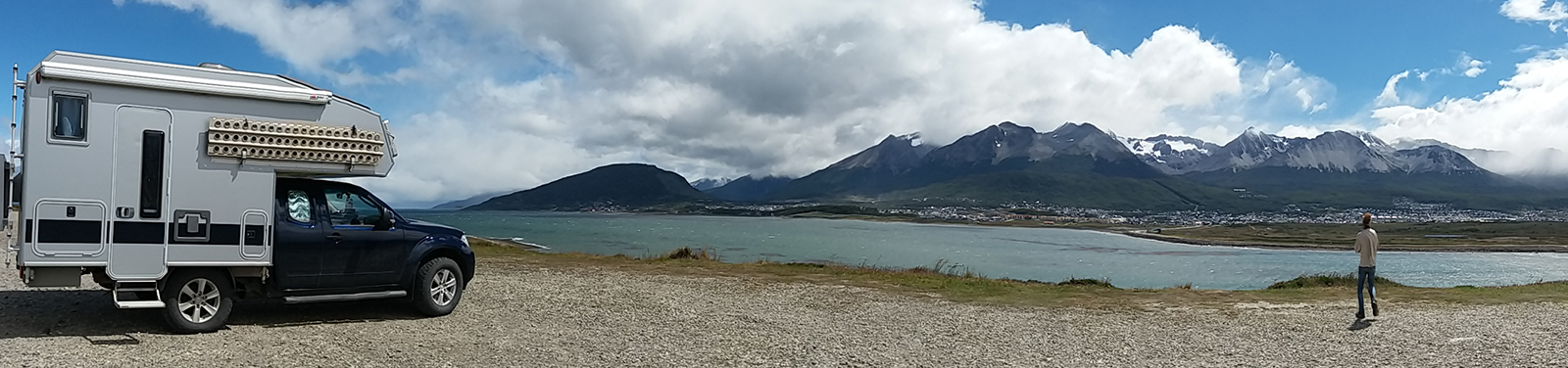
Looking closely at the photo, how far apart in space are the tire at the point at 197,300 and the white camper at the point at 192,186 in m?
0.01

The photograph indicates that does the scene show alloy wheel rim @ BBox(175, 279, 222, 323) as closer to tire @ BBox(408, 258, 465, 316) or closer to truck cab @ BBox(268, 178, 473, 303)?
truck cab @ BBox(268, 178, 473, 303)

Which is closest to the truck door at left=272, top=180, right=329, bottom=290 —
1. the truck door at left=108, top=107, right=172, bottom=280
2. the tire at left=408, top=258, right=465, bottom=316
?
the truck door at left=108, top=107, right=172, bottom=280

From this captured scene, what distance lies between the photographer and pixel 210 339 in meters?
9.77

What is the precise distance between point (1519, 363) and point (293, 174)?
45.1ft

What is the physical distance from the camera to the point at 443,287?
12.1 m

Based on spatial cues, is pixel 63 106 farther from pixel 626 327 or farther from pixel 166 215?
pixel 626 327

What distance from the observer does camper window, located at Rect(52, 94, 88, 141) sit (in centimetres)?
909

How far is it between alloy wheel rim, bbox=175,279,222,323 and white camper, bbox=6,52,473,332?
0.02 meters

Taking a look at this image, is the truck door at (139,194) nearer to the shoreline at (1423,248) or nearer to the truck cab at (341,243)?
the truck cab at (341,243)

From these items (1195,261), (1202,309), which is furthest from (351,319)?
(1195,261)

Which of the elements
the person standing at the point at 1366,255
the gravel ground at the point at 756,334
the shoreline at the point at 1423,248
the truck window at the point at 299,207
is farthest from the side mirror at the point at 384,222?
the shoreline at the point at 1423,248

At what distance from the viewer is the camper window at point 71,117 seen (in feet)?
29.8

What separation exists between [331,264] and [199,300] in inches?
53.8

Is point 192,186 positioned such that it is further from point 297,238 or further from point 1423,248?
point 1423,248
